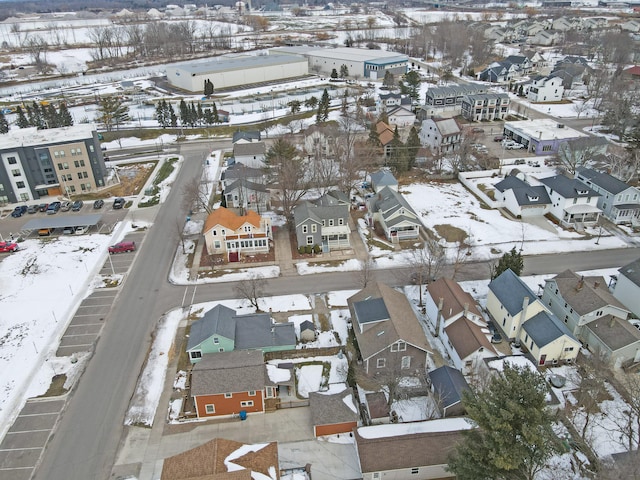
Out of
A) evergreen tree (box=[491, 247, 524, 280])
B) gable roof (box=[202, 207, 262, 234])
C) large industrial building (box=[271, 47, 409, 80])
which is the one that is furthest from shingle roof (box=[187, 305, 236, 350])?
large industrial building (box=[271, 47, 409, 80])

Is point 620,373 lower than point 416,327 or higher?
lower

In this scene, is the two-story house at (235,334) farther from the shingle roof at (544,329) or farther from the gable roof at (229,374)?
the shingle roof at (544,329)

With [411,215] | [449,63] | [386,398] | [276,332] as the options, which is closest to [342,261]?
[411,215]

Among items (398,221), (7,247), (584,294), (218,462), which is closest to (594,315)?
(584,294)

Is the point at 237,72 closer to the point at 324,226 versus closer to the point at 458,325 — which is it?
the point at 324,226

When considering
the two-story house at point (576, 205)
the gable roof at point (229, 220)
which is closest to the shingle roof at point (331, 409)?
the gable roof at point (229, 220)

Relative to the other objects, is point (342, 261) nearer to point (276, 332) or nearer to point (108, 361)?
point (276, 332)
